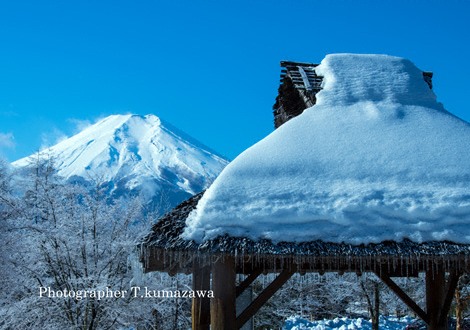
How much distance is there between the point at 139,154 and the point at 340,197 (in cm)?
12897

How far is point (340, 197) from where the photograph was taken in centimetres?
522

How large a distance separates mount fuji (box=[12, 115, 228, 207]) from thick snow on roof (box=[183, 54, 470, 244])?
83.2m

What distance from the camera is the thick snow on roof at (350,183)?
5.02 m

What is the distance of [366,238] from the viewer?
4945mm

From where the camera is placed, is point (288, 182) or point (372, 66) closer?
point (288, 182)

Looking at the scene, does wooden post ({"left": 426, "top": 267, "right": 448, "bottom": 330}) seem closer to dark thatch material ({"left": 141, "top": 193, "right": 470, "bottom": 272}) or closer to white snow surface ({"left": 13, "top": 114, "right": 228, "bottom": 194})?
dark thatch material ({"left": 141, "top": 193, "right": 470, "bottom": 272})

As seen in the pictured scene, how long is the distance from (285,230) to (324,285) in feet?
52.7

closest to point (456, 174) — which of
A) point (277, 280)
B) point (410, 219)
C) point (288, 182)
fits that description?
point (410, 219)

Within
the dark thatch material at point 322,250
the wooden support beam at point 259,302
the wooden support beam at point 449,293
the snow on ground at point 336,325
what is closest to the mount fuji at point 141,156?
the snow on ground at point 336,325

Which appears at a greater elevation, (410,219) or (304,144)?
(304,144)

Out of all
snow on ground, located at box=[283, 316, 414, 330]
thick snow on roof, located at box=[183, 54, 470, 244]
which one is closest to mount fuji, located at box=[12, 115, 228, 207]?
snow on ground, located at box=[283, 316, 414, 330]

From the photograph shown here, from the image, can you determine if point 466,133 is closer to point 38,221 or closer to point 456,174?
point 456,174

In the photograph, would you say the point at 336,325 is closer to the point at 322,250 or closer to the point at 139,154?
the point at 322,250

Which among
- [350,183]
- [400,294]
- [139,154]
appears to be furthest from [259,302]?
[139,154]
